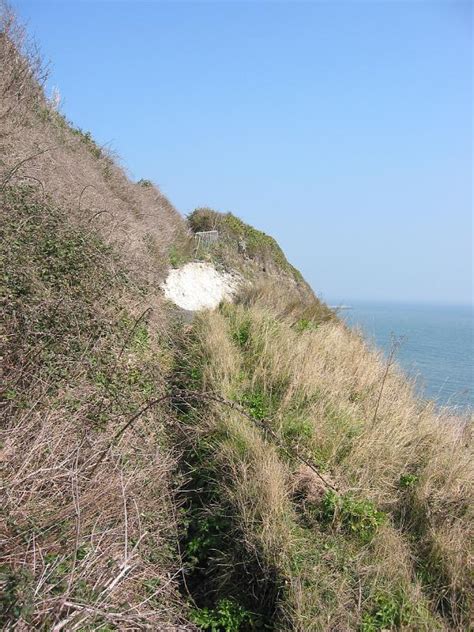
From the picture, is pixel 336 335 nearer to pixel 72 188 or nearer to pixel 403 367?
pixel 403 367

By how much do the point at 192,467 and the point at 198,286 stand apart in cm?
702

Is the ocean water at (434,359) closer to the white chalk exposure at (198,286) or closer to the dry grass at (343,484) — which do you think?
the dry grass at (343,484)

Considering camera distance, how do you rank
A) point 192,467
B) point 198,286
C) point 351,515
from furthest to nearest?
point 198,286
point 192,467
point 351,515

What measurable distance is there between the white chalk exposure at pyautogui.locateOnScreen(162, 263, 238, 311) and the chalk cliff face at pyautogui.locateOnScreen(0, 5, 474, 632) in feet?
9.03

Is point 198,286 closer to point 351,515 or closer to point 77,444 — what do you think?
point 351,515

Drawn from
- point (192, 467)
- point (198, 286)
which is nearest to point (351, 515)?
point (192, 467)

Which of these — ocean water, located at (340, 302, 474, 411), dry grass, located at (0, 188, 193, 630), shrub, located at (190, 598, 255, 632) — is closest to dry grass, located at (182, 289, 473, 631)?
shrub, located at (190, 598, 255, 632)

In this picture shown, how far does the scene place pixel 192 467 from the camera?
561 cm

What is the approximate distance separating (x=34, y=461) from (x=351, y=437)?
131 inches

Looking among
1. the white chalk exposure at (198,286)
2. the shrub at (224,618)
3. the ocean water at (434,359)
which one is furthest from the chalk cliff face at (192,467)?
the white chalk exposure at (198,286)

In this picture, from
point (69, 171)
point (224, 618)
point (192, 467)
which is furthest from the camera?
point (69, 171)

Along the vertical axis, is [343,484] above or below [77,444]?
below

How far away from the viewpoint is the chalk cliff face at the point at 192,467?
11.8 feet

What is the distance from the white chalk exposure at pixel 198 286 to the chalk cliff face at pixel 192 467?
275 centimetres
